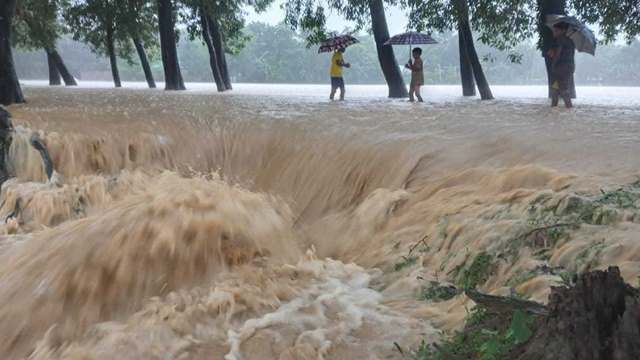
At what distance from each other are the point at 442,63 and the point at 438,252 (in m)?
70.5

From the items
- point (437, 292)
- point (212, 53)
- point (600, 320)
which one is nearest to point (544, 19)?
point (437, 292)

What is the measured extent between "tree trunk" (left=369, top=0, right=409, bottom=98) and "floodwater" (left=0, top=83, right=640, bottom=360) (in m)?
9.60

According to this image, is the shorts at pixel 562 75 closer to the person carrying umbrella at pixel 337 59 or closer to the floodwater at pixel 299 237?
the floodwater at pixel 299 237

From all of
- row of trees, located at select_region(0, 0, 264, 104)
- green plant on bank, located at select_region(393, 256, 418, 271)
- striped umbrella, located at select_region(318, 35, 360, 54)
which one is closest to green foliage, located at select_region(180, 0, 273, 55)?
row of trees, located at select_region(0, 0, 264, 104)

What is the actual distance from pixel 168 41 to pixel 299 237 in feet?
54.0

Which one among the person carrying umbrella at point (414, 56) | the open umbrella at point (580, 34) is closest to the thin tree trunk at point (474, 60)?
the person carrying umbrella at point (414, 56)

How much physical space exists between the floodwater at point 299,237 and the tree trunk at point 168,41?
13438mm

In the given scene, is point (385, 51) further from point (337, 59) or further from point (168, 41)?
point (168, 41)

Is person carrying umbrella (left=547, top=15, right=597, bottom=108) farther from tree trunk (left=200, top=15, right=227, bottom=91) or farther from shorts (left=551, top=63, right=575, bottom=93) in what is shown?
tree trunk (left=200, top=15, right=227, bottom=91)

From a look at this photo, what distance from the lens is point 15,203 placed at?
22.5ft

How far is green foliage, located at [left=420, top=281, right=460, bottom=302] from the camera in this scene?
12.0 ft

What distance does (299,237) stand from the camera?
5.77 metres

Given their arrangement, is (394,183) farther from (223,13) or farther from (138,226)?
(223,13)

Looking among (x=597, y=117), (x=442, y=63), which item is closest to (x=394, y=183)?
(x=597, y=117)
